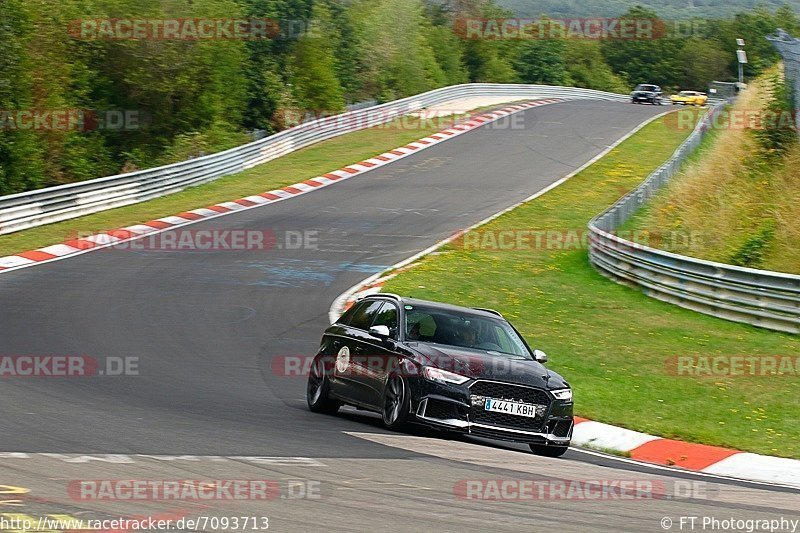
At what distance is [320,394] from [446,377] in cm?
224

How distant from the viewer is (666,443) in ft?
40.0

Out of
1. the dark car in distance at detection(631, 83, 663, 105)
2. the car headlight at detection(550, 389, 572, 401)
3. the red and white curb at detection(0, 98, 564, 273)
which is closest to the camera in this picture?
the car headlight at detection(550, 389, 572, 401)

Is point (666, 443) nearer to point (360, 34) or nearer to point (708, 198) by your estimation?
point (708, 198)

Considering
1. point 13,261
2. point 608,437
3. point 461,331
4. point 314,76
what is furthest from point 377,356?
point 314,76

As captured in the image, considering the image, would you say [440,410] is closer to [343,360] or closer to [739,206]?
[343,360]

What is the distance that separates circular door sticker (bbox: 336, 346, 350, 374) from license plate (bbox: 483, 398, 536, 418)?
2.06 meters

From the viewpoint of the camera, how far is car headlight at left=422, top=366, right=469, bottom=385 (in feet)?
36.0

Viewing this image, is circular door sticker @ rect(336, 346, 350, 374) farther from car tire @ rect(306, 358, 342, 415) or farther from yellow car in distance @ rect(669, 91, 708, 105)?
yellow car in distance @ rect(669, 91, 708, 105)

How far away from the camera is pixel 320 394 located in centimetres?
1280

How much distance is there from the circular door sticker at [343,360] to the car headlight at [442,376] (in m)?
1.62

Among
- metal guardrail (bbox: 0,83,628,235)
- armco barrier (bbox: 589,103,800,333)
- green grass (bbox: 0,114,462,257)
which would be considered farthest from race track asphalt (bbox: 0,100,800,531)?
armco barrier (bbox: 589,103,800,333)

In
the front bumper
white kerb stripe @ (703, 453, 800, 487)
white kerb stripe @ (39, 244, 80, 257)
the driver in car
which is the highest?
the driver in car

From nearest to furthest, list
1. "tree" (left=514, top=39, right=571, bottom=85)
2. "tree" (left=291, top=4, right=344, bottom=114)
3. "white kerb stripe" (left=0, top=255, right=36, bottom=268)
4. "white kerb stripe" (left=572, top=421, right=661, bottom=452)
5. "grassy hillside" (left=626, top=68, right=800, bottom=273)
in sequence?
"white kerb stripe" (left=572, top=421, right=661, bottom=452), "white kerb stripe" (left=0, top=255, right=36, bottom=268), "grassy hillside" (left=626, top=68, right=800, bottom=273), "tree" (left=291, top=4, right=344, bottom=114), "tree" (left=514, top=39, right=571, bottom=85)

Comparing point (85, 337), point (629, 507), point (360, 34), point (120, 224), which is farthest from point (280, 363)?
point (360, 34)
